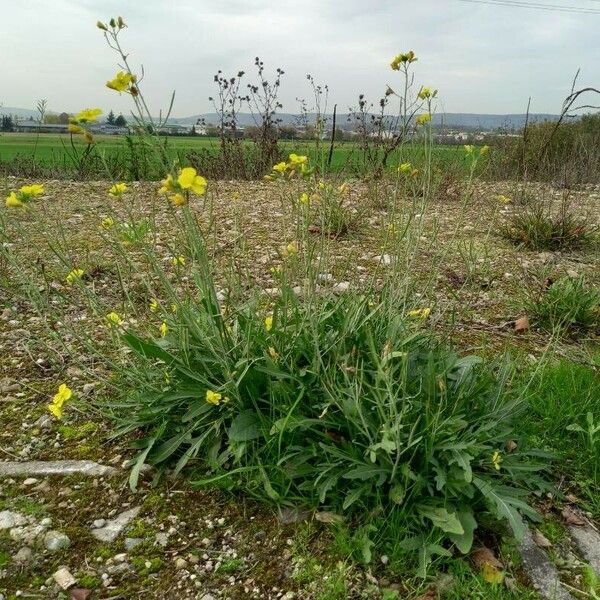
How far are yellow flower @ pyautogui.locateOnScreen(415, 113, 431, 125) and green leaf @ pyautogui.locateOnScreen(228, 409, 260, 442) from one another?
1201mm

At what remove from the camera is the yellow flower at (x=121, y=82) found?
1625 mm

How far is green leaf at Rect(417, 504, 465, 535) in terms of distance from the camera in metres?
1.65

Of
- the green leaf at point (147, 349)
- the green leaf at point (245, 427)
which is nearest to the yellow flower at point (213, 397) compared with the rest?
the green leaf at point (245, 427)

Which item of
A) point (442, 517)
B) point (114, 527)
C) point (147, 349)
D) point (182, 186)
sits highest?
point (182, 186)

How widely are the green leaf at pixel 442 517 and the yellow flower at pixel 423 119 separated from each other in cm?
130

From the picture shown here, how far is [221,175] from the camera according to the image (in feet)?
27.0

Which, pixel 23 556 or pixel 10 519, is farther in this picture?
pixel 10 519

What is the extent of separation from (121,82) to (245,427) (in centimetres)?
116

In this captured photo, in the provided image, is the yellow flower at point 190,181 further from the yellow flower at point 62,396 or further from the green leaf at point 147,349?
the yellow flower at point 62,396

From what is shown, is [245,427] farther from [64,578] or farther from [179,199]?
[179,199]

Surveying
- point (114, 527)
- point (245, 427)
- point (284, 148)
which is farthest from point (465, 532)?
point (284, 148)

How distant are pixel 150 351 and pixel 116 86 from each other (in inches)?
38.2

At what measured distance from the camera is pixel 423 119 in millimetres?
2086

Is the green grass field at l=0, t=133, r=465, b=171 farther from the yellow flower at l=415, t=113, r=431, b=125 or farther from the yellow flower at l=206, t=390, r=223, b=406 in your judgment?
the yellow flower at l=206, t=390, r=223, b=406
